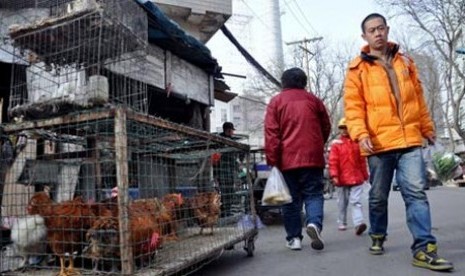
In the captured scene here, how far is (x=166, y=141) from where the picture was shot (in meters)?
4.55

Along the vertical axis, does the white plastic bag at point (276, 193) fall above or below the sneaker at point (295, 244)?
above

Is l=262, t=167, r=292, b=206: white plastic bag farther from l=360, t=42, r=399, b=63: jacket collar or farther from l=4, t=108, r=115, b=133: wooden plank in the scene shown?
l=4, t=108, r=115, b=133: wooden plank

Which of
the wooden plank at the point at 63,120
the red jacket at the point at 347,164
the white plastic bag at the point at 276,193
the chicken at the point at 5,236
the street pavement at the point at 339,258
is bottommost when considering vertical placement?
→ the street pavement at the point at 339,258

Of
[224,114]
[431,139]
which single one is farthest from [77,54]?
[224,114]

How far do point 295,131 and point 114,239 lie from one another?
265cm

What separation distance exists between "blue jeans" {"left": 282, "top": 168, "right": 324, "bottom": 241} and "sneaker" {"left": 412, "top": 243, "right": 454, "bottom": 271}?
4.47ft

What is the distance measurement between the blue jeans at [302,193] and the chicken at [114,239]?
2104 mm

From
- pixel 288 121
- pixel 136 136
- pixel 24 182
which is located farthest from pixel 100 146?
pixel 288 121

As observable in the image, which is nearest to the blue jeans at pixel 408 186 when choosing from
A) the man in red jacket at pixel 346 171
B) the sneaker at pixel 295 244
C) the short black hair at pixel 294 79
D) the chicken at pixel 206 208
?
the sneaker at pixel 295 244

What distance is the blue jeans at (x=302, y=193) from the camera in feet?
17.3

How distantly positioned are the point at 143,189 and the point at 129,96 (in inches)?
50.4

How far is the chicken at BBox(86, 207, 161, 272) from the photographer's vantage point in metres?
3.29

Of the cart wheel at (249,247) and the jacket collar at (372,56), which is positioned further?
the cart wheel at (249,247)

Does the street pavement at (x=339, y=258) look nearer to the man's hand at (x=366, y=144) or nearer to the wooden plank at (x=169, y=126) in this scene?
the man's hand at (x=366, y=144)
